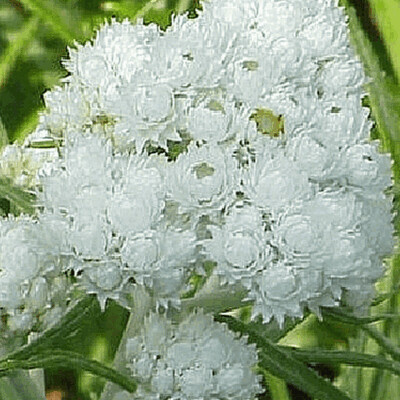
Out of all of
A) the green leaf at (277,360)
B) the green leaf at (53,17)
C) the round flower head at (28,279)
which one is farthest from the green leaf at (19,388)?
the green leaf at (53,17)

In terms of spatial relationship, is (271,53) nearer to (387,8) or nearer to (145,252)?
(145,252)

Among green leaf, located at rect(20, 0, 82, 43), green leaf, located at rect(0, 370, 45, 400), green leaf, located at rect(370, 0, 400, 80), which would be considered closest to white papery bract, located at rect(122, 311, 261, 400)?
green leaf, located at rect(0, 370, 45, 400)

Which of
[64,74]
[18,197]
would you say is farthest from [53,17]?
[18,197]

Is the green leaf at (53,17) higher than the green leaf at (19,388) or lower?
higher

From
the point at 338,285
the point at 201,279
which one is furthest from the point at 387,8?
the point at 338,285

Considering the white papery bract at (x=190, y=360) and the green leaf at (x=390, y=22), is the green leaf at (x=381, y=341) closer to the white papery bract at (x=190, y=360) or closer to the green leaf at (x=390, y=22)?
the white papery bract at (x=190, y=360)
